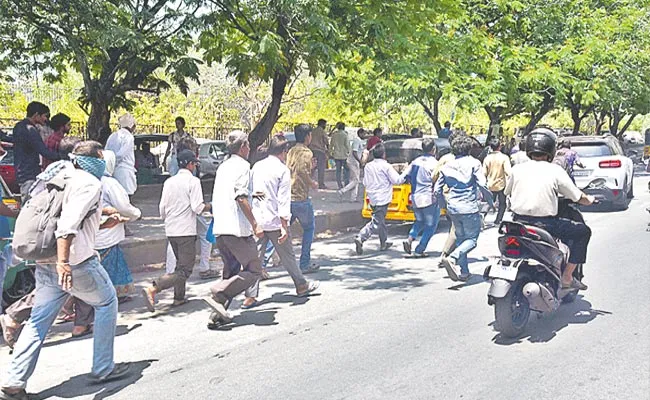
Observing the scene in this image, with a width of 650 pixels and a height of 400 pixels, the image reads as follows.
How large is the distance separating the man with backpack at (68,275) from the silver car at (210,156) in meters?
14.8

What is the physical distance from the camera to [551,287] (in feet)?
20.7

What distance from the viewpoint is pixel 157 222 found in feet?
41.3

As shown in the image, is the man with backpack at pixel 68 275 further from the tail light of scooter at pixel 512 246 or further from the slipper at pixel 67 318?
the tail light of scooter at pixel 512 246

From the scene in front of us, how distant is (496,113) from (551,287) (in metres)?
16.3

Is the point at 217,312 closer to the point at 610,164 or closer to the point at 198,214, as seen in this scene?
the point at 198,214

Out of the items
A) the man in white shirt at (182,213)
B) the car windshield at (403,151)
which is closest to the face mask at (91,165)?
the man in white shirt at (182,213)

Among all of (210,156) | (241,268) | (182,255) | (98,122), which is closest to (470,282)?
(241,268)

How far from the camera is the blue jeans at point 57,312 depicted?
4.88m

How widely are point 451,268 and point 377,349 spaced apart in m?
2.66

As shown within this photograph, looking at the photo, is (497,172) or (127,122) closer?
(127,122)

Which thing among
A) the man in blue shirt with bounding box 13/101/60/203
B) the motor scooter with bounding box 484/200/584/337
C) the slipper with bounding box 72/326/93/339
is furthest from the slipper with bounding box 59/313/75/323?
the motor scooter with bounding box 484/200/584/337

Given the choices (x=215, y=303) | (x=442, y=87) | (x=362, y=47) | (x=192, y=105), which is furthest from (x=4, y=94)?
(x=215, y=303)

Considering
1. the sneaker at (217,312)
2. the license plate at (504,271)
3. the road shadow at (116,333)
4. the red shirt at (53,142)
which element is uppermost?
the red shirt at (53,142)

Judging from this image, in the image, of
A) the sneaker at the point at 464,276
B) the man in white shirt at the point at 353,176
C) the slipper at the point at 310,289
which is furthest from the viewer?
the man in white shirt at the point at 353,176
